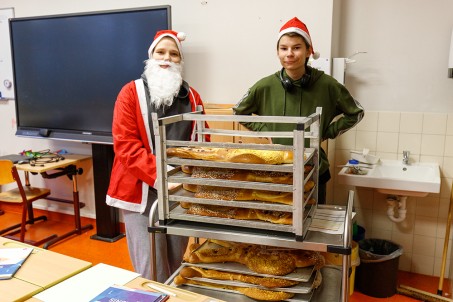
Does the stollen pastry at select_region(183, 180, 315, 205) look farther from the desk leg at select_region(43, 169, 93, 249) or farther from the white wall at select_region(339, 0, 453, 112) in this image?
the desk leg at select_region(43, 169, 93, 249)

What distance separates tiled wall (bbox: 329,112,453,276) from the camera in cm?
290

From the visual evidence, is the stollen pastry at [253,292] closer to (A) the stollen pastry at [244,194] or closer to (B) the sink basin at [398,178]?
(A) the stollen pastry at [244,194]

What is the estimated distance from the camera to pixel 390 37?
2955 millimetres

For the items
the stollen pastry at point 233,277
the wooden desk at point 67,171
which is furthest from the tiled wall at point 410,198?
the wooden desk at point 67,171

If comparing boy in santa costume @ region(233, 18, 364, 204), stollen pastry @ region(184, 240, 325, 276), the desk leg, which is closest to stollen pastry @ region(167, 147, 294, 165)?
stollen pastry @ region(184, 240, 325, 276)

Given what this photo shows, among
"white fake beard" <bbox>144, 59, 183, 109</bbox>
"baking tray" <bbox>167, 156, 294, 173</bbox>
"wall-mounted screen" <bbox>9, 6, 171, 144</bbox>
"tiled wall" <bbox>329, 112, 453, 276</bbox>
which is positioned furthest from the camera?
"wall-mounted screen" <bbox>9, 6, 171, 144</bbox>

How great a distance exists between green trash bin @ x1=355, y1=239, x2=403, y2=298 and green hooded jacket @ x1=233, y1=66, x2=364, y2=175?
1063mm

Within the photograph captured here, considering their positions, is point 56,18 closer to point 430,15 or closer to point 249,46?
point 249,46

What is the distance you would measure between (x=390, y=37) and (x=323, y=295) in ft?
7.19

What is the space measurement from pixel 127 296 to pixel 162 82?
1079mm

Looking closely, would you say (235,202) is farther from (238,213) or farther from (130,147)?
(130,147)

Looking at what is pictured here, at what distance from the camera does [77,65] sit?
3566 mm

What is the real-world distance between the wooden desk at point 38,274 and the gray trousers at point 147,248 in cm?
51

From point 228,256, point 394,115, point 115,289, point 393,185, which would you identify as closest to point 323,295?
point 228,256
